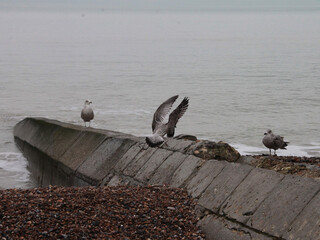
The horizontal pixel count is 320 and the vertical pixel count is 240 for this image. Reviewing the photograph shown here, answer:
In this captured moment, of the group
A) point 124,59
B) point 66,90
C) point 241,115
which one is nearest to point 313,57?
point 124,59

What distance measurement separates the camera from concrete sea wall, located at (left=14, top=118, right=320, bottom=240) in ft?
20.9

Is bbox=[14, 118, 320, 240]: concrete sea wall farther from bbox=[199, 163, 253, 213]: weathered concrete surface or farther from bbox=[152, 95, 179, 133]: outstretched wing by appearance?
bbox=[152, 95, 179, 133]: outstretched wing

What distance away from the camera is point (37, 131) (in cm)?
1514

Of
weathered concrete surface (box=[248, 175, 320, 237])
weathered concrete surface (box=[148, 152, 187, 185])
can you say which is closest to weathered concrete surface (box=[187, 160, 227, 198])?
weathered concrete surface (box=[148, 152, 187, 185])

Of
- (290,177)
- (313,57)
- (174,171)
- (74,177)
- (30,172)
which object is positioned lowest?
(313,57)

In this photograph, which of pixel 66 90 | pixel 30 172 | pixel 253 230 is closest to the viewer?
pixel 253 230

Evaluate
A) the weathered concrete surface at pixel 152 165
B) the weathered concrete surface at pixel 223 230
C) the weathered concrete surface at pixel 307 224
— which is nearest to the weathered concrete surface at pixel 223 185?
the weathered concrete surface at pixel 223 230

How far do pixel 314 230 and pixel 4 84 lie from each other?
29.1 m

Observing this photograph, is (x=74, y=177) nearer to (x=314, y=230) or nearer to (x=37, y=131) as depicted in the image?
(x=37, y=131)

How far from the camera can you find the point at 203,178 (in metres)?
7.92

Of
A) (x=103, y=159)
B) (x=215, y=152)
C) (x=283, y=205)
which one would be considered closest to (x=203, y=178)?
(x=215, y=152)

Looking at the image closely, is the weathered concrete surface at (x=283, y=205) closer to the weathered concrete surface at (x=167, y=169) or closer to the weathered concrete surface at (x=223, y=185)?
the weathered concrete surface at (x=223, y=185)

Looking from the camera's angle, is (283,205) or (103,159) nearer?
(283,205)

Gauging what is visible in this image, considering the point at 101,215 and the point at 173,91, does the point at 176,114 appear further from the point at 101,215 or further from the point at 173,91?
the point at 173,91
